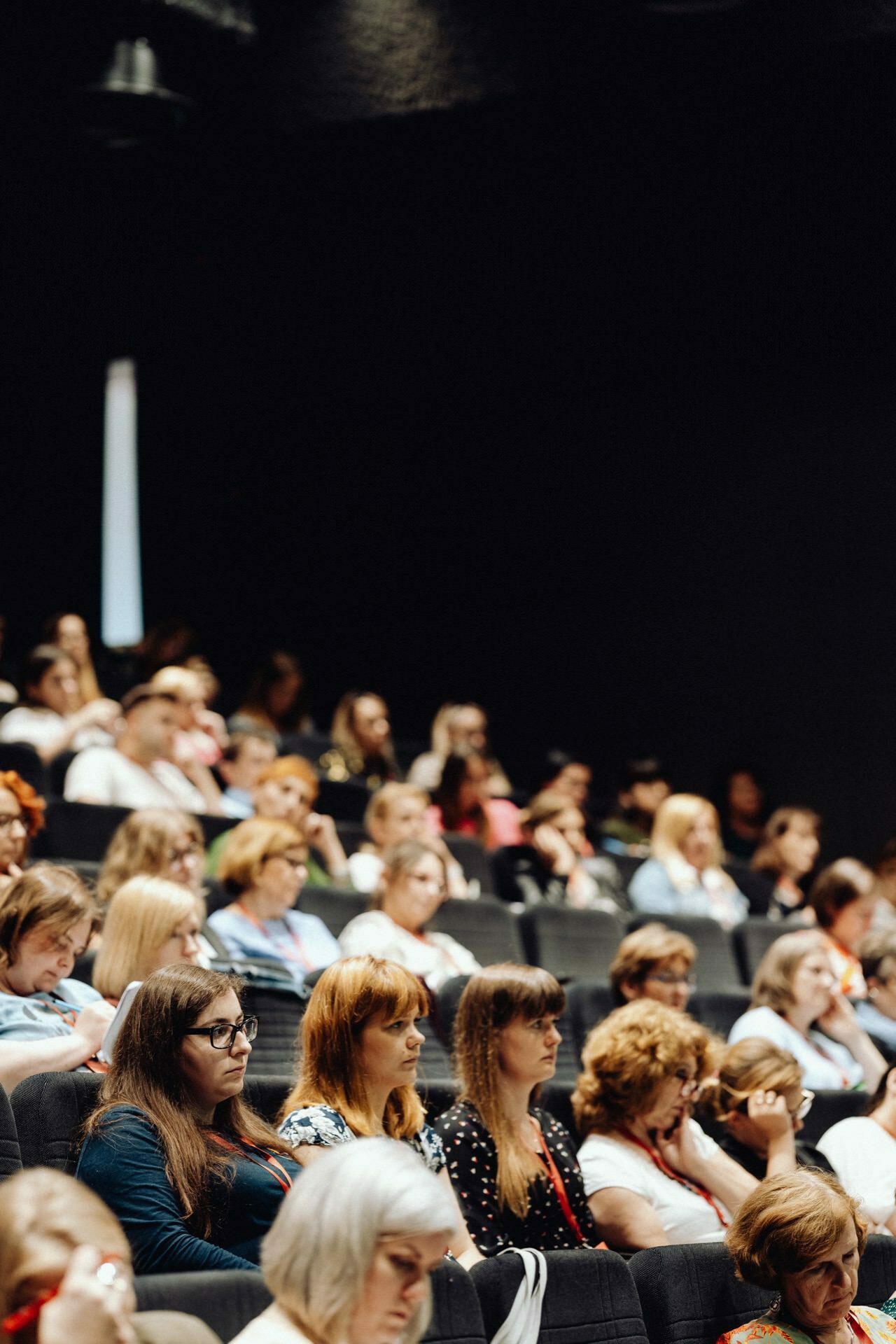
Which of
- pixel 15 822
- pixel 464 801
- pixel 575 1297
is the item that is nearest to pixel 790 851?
pixel 464 801

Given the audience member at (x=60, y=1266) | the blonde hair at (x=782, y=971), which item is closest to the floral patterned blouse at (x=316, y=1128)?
the audience member at (x=60, y=1266)

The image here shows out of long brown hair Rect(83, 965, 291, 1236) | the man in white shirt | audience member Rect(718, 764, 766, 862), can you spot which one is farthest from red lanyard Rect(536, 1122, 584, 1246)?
audience member Rect(718, 764, 766, 862)

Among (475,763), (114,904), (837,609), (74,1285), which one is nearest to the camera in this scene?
(74,1285)

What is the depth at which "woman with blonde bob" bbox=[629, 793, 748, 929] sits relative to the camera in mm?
5188

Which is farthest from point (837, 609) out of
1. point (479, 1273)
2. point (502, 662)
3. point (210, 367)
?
point (479, 1273)

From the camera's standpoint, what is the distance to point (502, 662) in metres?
7.54

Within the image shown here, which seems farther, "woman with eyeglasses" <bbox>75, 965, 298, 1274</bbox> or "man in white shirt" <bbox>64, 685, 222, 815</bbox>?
"man in white shirt" <bbox>64, 685, 222, 815</bbox>

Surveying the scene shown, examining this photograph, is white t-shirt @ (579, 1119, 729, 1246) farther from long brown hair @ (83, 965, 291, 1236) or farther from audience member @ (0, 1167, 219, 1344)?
audience member @ (0, 1167, 219, 1344)

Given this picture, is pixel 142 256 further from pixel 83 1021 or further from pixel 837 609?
pixel 83 1021

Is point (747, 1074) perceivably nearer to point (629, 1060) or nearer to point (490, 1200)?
point (629, 1060)

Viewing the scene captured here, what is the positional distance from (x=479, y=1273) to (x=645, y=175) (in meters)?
4.92

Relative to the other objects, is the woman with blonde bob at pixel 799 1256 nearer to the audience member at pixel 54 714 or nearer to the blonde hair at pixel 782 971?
the blonde hair at pixel 782 971

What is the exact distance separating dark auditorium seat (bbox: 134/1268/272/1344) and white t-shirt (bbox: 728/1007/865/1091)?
1.96 m

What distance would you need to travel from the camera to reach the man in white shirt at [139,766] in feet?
14.4
